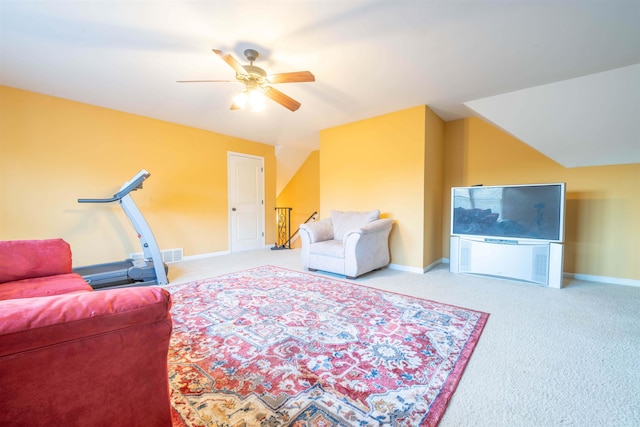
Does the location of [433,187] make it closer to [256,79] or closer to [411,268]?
[411,268]

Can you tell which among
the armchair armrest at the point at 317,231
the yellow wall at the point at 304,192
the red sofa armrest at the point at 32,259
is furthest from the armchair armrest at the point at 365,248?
the yellow wall at the point at 304,192

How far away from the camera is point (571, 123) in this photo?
314 centimetres

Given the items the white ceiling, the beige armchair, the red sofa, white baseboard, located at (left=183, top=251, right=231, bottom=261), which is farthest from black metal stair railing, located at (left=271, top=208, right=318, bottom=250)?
the red sofa

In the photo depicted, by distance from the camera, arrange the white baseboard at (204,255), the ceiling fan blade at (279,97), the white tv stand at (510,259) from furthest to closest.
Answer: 1. the white baseboard at (204,255)
2. the white tv stand at (510,259)
3. the ceiling fan blade at (279,97)

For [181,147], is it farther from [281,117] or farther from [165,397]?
[165,397]

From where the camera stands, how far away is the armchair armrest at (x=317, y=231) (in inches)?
152

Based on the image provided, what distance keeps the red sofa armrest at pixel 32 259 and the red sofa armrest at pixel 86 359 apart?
183 cm

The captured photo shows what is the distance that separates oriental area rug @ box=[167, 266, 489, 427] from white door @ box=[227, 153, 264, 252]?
2.63 metres

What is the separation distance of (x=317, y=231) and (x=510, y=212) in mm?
2628

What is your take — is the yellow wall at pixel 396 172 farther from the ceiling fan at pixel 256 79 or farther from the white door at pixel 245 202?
the white door at pixel 245 202

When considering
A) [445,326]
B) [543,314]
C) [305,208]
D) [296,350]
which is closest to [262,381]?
[296,350]

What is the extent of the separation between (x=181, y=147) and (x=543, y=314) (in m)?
5.42

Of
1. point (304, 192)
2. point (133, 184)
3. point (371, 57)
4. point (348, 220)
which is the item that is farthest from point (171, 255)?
point (371, 57)

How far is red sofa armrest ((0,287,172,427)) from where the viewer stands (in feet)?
2.19
